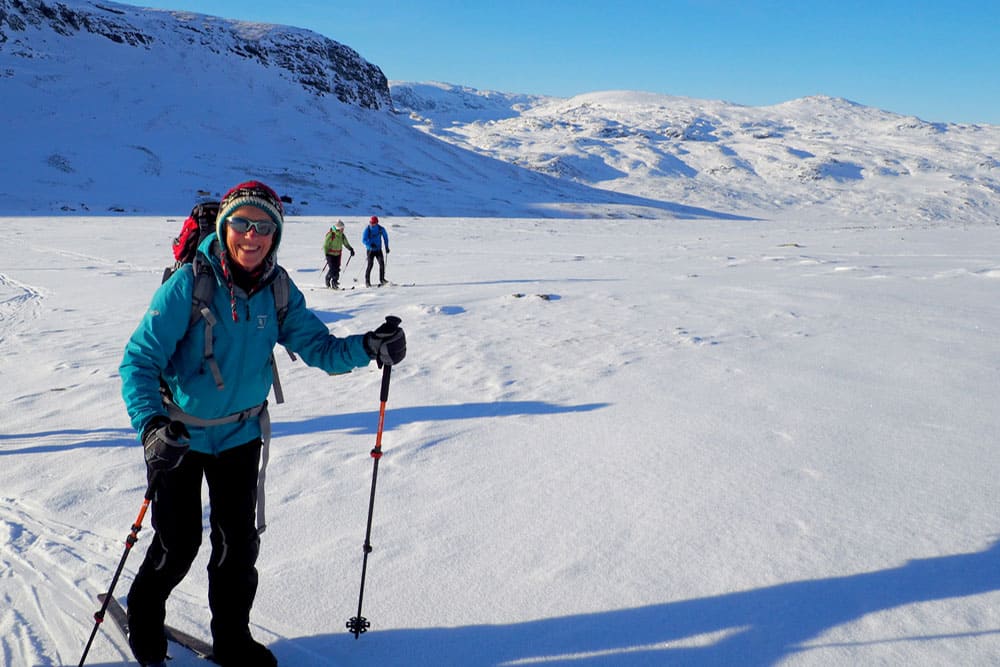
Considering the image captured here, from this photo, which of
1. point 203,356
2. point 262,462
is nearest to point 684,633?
point 262,462

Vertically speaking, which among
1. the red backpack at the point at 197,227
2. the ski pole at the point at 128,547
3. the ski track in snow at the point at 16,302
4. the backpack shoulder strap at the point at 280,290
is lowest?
the ski track in snow at the point at 16,302

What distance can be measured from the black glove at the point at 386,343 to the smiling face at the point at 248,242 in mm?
503

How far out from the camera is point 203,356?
229 cm

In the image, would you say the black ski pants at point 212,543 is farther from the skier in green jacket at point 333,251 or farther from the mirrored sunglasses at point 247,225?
the skier in green jacket at point 333,251

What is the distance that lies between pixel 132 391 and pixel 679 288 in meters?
10.5

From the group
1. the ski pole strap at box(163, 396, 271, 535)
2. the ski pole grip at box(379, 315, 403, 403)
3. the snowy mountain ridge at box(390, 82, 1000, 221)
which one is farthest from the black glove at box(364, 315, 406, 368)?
the snowy mountain ridge at box(390, 82, 1000, 221)

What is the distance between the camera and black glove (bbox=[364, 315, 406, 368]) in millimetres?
2607

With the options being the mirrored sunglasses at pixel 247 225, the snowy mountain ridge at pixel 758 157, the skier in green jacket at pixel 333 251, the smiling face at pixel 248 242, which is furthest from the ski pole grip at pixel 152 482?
the snowy mountain ridge at pixel 758 157

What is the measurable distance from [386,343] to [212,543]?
96cm

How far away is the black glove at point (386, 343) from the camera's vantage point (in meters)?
2.61

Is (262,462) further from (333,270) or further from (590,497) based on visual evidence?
(333,270)

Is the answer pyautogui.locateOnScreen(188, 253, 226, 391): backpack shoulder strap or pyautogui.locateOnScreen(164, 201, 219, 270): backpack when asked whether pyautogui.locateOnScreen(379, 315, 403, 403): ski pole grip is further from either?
pyautogui.locateOnScreen(164, 201, 219, 270): backpack

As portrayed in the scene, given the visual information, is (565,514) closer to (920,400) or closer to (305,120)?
(920,400)

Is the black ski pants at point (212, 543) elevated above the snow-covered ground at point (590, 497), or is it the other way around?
the black ski pants at point (212, 543)
